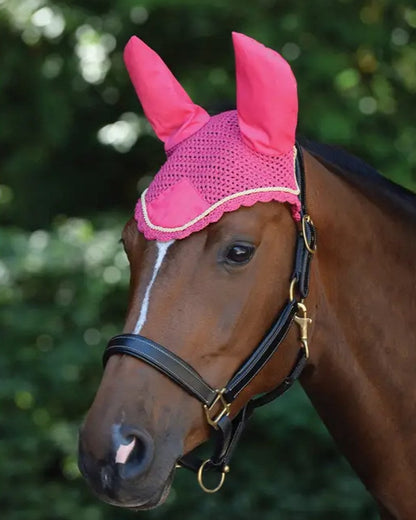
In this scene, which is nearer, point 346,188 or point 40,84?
point 346,188

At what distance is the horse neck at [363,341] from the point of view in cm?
211

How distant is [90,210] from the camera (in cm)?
505

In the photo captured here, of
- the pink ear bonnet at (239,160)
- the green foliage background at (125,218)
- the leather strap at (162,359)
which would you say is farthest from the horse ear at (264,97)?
the green foliage background at (125,218)

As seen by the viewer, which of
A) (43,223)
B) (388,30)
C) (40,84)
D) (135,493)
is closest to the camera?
(135,493)

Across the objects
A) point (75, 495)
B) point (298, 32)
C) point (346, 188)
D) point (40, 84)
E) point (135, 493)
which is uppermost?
point (346, 188)

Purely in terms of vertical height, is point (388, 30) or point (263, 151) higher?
point (263, 151)

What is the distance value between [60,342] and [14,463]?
56 cm

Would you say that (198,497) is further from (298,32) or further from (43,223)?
(298,32)

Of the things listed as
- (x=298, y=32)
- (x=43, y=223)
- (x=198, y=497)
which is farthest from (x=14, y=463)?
(x=298, y=32)

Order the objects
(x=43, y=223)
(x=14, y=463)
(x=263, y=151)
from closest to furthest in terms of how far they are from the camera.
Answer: (x=263, y=151) < (x=14, y=463) < (x=43, y=223)

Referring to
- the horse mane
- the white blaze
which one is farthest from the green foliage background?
the white blaze

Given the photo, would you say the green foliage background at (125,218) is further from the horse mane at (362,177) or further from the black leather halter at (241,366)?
the black leather halter at (241,366)

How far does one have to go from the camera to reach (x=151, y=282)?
190 cm

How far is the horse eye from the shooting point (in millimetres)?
1932
